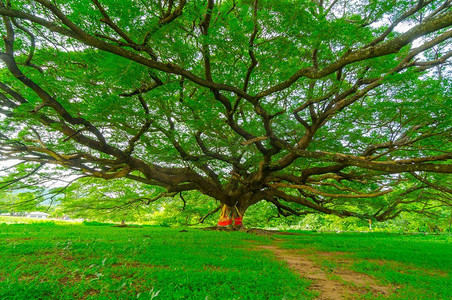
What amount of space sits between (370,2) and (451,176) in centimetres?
833

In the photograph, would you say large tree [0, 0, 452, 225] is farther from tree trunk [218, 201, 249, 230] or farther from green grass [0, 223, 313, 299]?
tree trunk [218, 201, 249, 230]

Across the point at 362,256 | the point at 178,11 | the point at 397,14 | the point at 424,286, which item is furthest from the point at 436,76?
the point at 178,11

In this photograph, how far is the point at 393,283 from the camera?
9.80 ft

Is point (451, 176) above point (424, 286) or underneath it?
above

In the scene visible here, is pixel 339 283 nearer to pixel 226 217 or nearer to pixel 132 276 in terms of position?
pixel 132 276

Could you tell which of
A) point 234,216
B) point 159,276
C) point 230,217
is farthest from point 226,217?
point 159,276

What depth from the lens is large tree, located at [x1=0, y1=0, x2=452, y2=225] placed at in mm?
3879

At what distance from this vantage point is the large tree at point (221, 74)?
3879mm

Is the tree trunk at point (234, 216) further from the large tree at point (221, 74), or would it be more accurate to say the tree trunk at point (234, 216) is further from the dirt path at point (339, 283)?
the dirt path at point (339, 283)

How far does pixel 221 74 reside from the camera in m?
5.54

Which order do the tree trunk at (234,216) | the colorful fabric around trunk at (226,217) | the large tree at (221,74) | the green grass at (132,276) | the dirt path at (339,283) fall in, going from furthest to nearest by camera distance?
the colorful fabric around trunk at (226,217), the tree trunk at (234,216), the large tree at (221,74), the dirt path at (339,283), the green grass at (132,276)

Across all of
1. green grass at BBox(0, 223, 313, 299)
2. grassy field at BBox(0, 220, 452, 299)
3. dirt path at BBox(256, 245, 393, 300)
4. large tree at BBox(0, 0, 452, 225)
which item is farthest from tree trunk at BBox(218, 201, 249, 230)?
green grass at BBox(0, 223, 313, 299)

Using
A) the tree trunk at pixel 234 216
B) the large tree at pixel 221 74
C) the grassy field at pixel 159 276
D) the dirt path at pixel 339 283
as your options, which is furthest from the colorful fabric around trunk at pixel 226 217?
the dirt path at pixel 339 283

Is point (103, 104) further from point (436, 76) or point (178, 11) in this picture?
point (436, 76)
